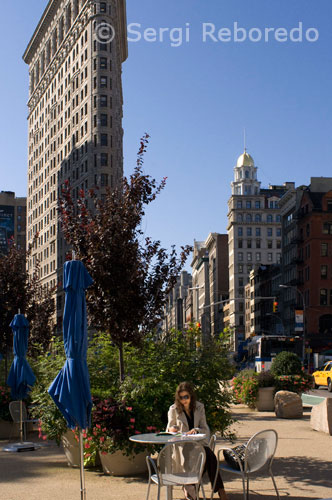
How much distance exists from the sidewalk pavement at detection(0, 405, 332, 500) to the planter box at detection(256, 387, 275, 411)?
8269mm

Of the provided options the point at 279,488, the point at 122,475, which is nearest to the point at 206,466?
the point at 279,488

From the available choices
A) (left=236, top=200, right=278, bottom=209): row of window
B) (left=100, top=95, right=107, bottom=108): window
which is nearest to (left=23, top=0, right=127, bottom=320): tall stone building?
(left=100, top=95, right=107, bottom=108): window

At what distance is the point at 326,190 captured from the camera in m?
91.1

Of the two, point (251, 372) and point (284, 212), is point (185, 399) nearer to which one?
point (251, 372)

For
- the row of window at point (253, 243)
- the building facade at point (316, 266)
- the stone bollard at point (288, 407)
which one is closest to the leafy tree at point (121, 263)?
the stone bollard at point (288, 407)

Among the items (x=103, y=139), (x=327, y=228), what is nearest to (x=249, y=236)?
(x=327, y=228)

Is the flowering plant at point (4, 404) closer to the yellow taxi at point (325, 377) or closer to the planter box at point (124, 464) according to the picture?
the planter box at point (124, 464)

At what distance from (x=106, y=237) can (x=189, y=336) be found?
10.8 ft

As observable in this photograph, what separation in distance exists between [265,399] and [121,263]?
12650 millimetres

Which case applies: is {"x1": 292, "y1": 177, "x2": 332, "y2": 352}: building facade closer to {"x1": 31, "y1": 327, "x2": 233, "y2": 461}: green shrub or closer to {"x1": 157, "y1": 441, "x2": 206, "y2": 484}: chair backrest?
{"x1": 31, "y1": 327, "x2": 233, "y2": 461}: green shrub

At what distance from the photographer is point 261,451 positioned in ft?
29.7

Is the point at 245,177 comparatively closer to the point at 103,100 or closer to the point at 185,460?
the point at 103,100

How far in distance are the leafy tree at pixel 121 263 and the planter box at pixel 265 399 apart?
10728 mm

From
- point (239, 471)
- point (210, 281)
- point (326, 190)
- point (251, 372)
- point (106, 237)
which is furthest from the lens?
point (210, 281)
